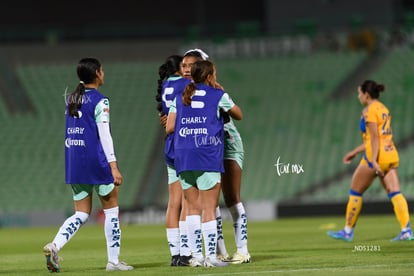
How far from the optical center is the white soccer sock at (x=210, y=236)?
10297 mm

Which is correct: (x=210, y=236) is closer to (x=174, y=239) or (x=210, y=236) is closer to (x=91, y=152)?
(x=174, y=239)

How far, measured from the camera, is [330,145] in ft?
94.4

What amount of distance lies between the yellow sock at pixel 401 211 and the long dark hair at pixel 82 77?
16.9 ft

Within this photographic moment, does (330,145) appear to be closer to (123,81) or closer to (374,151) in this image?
(123,81)

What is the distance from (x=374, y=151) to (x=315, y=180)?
13.8m

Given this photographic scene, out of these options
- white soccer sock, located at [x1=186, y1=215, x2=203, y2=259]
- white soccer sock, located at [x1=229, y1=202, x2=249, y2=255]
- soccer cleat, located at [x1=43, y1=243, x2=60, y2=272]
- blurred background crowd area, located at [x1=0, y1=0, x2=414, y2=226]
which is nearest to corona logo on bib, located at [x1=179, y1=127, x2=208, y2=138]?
white soccer sock, located at [x1=186, y1=215, x2=203, y2=259]

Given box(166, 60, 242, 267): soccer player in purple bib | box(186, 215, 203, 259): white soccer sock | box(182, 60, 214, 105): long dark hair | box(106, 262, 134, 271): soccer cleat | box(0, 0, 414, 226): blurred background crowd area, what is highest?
box(0, 0, 414, 226): blurred background crowd area

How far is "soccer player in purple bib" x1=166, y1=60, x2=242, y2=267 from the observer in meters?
10.3

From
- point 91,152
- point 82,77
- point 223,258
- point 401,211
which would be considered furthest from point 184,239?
point 401,211

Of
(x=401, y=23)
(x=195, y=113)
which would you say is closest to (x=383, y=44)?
(x=401, y=23)

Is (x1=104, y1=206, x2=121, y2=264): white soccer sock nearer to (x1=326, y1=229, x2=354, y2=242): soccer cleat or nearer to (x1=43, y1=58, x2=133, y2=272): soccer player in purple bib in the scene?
(x1=43, y1=58, x2=133, y2=272): soccer player in purple bib

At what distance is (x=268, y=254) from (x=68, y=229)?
2.78 m

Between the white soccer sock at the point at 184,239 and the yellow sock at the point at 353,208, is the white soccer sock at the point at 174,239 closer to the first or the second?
the white soccer sock at the point at 184,239

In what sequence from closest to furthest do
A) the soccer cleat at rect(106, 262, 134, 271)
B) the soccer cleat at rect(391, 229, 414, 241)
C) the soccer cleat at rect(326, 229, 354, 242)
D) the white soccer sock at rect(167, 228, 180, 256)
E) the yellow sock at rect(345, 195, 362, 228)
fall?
the soccer cleat at rect(106, 262, 134, 271) < the white soccer sock at rect(167, 228, 180, 256) < the soccer cleat at rect(391, 229, 414, 241) < the yellow sock at rect(345, 195, 362, 228) < the soccer cleat at rect(326, 229, 354, 242)
